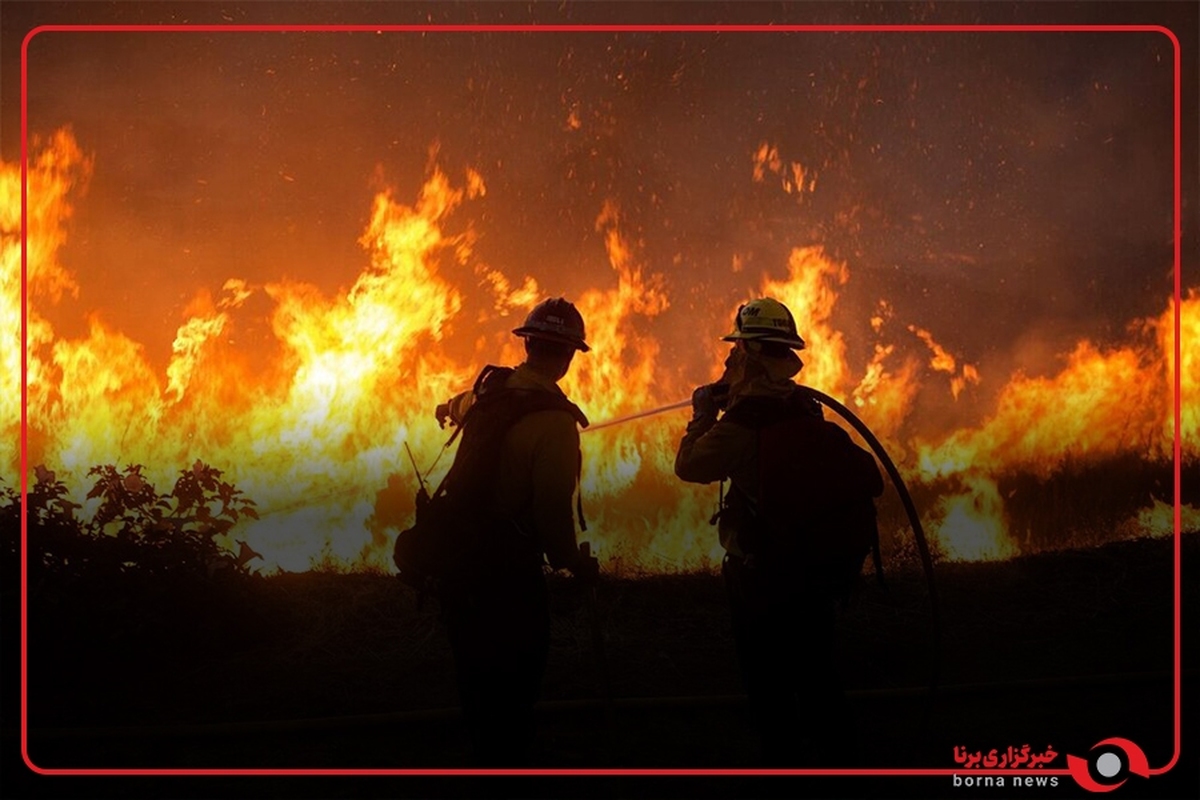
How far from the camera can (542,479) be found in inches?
182

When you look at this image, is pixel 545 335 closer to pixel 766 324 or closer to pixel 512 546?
pixel 512 546

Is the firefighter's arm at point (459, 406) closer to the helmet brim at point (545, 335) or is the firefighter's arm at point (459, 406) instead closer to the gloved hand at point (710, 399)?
the helmet brim at point (545, 335)

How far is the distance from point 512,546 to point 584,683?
389 centimetres

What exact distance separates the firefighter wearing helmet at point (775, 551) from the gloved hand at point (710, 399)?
42 millimetres

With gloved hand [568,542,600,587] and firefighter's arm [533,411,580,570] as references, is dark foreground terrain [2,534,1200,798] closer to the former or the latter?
gloved hand [568,542,600,587]

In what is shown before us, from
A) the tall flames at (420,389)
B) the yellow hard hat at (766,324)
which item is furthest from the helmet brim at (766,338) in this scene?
→ the tall flames at (420,389)

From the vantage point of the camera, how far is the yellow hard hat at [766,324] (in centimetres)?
515

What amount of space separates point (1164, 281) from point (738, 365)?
10.8 meters

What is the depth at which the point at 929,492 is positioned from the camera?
509 inches

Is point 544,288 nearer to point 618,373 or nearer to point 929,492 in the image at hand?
point 618,373

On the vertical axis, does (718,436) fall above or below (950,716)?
above

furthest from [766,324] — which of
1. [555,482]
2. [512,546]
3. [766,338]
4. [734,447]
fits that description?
[512,546]

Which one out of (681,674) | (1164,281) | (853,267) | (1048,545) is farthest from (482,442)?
(1164,281)

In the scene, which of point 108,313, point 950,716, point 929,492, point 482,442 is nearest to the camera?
point 482,442
